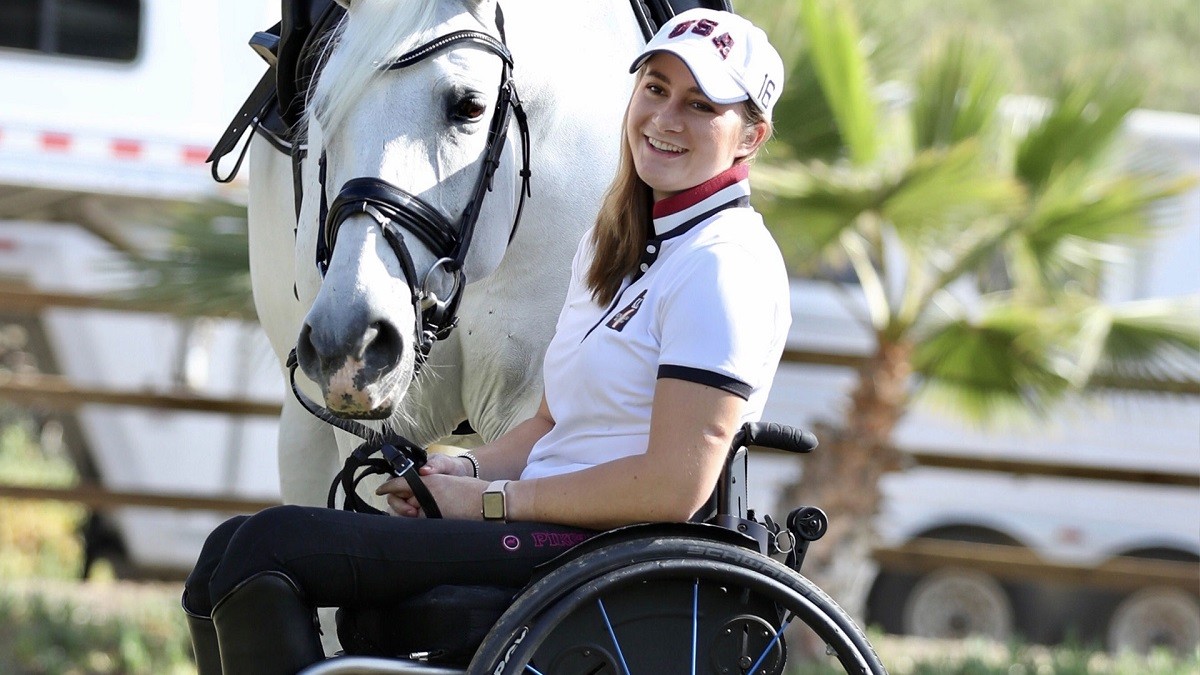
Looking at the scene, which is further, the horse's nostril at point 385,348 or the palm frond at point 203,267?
the palm frond at point 203,267

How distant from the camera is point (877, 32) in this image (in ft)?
19.3

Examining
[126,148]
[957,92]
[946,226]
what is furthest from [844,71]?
[126,148]

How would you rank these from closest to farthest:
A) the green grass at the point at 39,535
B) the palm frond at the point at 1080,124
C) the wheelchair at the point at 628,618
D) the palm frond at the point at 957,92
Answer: the wheelchair at the point at 628,618
the palm frond at the point at 957,92
the palm frond at the point at 1080,124
the green grass at the point at 39,535

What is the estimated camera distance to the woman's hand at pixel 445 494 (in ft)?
7.06

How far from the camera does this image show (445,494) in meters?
2.16

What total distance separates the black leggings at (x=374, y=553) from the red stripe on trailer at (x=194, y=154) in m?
4.88

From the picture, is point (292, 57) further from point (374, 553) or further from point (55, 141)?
point (55, 141)

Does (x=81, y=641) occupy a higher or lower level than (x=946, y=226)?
lower

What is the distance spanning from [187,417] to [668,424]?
5.95 m

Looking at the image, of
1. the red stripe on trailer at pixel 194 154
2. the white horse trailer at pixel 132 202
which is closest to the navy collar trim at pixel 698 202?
the white horse trailer at pixel 132 202

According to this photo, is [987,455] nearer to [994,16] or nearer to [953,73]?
[953,73]

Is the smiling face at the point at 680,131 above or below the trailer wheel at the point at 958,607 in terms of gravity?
above

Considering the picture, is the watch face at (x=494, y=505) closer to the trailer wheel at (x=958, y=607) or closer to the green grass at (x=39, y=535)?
the trailer wheel at (x=958, y=607)

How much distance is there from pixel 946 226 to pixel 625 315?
3551 millimetres
